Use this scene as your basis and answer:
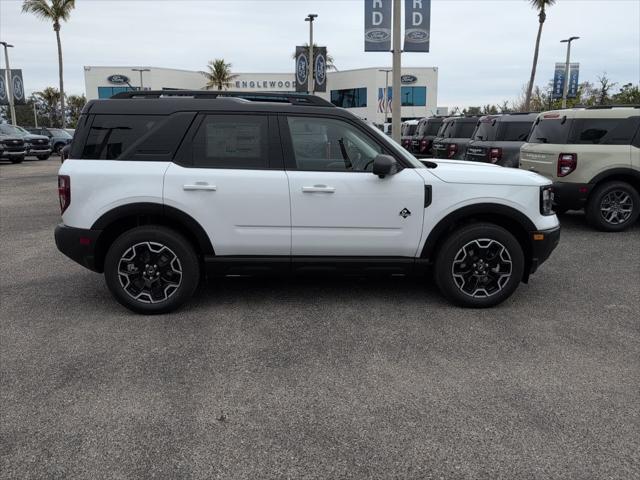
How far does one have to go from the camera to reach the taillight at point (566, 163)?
8.68 meters

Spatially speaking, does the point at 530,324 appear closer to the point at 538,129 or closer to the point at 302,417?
the point at 302,417

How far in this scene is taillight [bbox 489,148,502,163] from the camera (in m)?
12.0

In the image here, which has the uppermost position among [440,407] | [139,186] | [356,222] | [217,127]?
[217,127]

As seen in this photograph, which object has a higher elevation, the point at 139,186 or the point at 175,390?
the point at 139,186

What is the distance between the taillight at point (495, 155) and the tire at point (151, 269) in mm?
8954

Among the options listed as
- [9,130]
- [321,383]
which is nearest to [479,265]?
[321,383]

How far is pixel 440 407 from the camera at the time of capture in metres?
3.27

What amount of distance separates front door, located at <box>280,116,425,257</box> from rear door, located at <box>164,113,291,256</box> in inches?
4.8

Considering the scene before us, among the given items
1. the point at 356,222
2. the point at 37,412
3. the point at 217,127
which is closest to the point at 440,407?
the point at 356,222

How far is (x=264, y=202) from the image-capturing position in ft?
15.5

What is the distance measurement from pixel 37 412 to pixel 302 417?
5.02ft

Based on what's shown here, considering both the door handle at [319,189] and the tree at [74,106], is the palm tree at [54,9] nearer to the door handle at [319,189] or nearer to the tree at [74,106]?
the door handle at [319,189]

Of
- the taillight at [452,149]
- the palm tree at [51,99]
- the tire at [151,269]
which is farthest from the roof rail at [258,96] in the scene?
the palm tree at [51,99]

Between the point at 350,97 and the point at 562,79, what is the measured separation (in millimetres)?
32727
